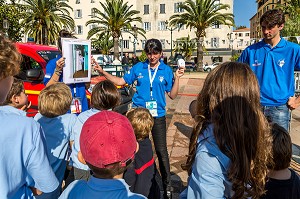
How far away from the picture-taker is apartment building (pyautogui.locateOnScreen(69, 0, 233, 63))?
172 ft

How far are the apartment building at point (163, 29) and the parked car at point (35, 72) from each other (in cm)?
4663

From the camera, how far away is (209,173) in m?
1.38

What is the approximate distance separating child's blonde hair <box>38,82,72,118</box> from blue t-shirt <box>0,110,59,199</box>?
3.79 feet

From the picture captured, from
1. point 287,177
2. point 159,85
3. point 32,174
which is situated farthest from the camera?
point 159,85

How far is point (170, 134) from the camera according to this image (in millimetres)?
6273

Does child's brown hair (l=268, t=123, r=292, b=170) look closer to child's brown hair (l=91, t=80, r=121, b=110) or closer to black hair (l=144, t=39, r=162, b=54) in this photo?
child's brown hair (l=91, t=80, r=121, b=110)

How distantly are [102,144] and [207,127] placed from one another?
59 cm

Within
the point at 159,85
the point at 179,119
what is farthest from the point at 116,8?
the point at 159,85

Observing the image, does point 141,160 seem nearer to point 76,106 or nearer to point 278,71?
point 76,106

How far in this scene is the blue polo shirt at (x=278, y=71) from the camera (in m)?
3.07

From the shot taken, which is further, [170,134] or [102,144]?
[170,134]

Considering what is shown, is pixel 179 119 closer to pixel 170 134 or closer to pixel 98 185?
pixel 170 134

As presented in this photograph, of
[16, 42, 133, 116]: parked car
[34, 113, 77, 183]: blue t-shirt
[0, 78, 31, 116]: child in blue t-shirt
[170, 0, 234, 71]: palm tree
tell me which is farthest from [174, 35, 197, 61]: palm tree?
[0, 78, 31, 116]: child in blue t-shirt

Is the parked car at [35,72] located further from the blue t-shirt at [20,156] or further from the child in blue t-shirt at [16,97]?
the blue t-shirt at [20,156]
